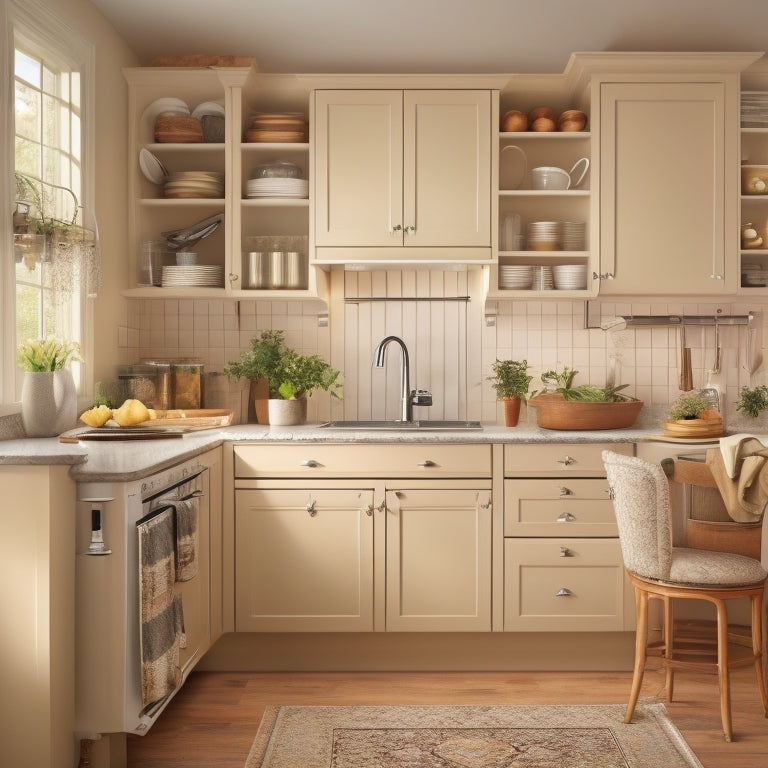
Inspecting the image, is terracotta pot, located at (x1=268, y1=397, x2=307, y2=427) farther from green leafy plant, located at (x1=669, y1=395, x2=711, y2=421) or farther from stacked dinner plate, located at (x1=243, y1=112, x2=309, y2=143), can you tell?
green leafy plant, located at (x1=669, y1=395, x2=711, y2=421)

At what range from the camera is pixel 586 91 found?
3660 millimetres

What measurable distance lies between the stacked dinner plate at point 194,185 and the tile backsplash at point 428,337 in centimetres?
50

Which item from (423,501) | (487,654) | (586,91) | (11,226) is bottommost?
(487,654)

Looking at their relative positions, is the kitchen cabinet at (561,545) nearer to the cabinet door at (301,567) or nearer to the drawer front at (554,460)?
the drawer front at (554,460)

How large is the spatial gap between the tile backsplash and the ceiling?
3.15 feet

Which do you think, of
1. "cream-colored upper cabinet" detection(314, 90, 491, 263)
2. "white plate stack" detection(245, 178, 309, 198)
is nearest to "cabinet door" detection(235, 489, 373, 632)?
"cream-colored upper cabinet" detection(314, 90, 491, 263)

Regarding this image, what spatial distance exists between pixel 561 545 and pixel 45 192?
2325mm

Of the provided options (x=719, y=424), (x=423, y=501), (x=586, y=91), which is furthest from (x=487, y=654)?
(x=586, y=91)

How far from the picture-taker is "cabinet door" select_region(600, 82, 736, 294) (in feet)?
11.7

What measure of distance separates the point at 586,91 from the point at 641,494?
1967mm

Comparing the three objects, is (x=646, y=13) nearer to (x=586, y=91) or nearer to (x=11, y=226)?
(x=586, y=91)

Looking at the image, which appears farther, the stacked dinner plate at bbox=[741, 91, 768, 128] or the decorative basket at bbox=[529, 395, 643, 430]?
the stacked dinner plate at bbox=[741, 91, 768, 128]

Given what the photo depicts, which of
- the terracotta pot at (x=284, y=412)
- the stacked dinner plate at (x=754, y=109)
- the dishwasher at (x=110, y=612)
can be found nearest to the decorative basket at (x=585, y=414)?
the terracotta pot at (x=284, y=412)

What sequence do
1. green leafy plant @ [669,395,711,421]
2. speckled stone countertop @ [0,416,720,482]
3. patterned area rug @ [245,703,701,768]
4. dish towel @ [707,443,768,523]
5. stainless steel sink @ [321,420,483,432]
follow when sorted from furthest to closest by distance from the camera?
1. stainless steel sink @ [321,420,483,432]
2. green leafy plant @ [669,395,711,421]
3. dish towel @ [707,443,768,523]
4. patterned area rug @ [245,703,701,768]
5. speckled stone countertop @ [0,416,720,482]
